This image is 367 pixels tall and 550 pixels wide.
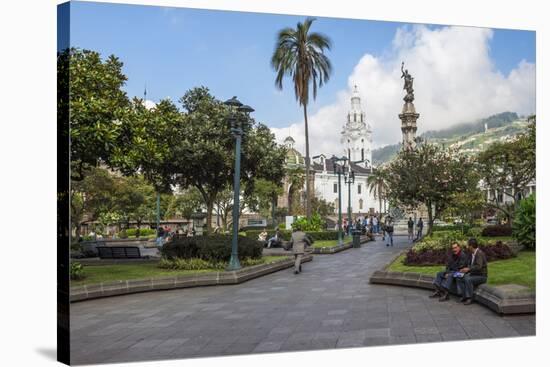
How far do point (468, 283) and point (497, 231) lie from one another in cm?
399

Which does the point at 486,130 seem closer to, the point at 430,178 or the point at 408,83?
the point at 408,83

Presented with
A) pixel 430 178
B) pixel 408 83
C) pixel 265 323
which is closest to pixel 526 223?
pixel 408 83

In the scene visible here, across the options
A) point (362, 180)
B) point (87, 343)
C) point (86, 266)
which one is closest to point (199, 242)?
point (86, 266)

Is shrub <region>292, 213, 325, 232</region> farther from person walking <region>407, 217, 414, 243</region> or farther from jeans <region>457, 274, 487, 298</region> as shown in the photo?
jeans <region>457, 274, 487, 298</region>

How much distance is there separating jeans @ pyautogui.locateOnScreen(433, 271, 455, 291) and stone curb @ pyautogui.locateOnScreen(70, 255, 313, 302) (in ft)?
17.2

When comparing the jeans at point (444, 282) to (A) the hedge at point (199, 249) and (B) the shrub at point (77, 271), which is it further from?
(B) the shrub at point (77, 271)

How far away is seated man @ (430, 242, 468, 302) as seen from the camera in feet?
34.5

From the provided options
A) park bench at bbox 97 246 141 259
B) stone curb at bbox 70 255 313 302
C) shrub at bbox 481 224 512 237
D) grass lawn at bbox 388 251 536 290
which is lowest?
stone curb at bbox 70 255 313 302

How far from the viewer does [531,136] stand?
36.7ft

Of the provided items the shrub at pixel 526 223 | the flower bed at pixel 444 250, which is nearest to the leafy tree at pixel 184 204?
A: the flower bed at pixel 444 250

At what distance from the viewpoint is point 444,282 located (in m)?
10.7

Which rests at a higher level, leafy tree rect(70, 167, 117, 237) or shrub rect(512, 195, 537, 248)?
leafy tree rect(70, 167, 117, 237)

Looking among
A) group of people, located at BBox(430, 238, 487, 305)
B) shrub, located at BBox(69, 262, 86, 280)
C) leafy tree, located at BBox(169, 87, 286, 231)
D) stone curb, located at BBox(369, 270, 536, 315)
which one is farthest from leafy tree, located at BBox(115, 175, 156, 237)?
stone curb, located at BBox(369, 270, 536, 315)

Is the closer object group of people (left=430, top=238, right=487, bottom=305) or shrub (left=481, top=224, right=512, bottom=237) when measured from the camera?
group of people (left=430, top=238, right=487, bottom=305)
